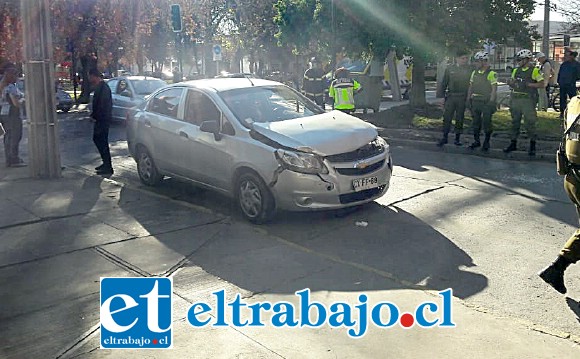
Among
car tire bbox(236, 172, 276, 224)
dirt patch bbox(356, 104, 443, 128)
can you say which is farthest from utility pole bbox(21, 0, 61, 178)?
dirt patch bbox(356, 104, 443, 128)

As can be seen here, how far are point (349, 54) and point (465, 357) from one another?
15556 mm

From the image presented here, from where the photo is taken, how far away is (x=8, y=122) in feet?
42.1

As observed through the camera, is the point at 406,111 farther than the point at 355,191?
Yes

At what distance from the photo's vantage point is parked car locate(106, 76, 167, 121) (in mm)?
18688

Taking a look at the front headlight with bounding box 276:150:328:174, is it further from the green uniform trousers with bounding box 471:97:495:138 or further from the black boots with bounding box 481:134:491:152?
the black boots with bounding box 481:134:491:152

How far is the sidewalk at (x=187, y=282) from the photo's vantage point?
464 centimetres

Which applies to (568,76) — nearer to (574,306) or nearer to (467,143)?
(467,143)

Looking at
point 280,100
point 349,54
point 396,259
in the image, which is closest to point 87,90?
point 349,54

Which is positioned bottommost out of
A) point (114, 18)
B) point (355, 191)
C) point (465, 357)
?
point (465, 357)

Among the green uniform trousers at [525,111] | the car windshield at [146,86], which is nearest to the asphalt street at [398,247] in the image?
the green uniform trousers at [525,111]

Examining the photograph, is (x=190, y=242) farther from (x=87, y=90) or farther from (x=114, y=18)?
(x=87, y=90)

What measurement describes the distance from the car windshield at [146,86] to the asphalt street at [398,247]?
8701mm

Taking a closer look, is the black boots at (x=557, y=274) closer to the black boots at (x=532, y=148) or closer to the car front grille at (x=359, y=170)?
the car front grille at (x=359, y=170)

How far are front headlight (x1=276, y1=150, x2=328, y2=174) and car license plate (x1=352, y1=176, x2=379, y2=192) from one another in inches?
16.3
